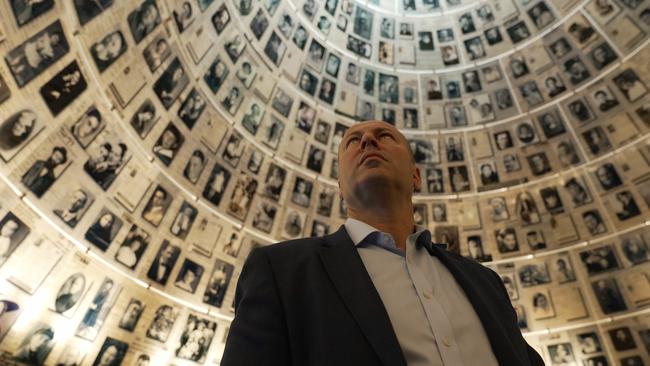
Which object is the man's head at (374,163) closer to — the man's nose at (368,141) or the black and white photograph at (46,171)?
the man's nose at (368,141)

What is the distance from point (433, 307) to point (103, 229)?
9.46 metres

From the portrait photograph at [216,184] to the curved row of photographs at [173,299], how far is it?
131 cm

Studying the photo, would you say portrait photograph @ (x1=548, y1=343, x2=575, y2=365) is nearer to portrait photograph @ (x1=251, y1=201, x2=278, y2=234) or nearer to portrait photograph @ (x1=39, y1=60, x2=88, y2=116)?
portrait photograph @ (x1=251, y1=201, x2=278, y2=234)

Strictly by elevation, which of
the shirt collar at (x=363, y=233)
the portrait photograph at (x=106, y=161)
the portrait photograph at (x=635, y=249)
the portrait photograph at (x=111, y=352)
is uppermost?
the portrait photograph at (x=635, y=249)

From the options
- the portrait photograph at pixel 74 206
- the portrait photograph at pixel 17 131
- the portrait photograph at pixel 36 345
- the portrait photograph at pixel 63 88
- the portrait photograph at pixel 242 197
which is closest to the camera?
the portrait photograph at pixel 17 131

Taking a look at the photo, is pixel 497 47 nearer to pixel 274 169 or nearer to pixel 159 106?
pixel 274 169

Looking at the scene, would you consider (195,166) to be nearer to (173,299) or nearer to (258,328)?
(173,299)

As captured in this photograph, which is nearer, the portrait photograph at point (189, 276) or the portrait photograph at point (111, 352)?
the portrait photograph at point (111, 352)

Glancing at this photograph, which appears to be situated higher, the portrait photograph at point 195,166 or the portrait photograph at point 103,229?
the portrait photograph at point 195,166

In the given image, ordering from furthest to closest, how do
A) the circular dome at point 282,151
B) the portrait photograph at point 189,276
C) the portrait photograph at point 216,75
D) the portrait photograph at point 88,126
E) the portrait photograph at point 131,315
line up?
the portrait photograph at point 216,75
the portrait photograph at point 189,276
the portrait photograph at point 131,315
the portrait photograph at point 88,126
the circular dome at point 282,151

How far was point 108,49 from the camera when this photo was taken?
10117 mm

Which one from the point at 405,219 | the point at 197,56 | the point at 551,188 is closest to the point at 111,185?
the point at 197,56

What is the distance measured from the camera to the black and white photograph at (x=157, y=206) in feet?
37.2

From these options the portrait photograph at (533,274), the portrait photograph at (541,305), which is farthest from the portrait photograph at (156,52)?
the portrait photograph at (541,305)
